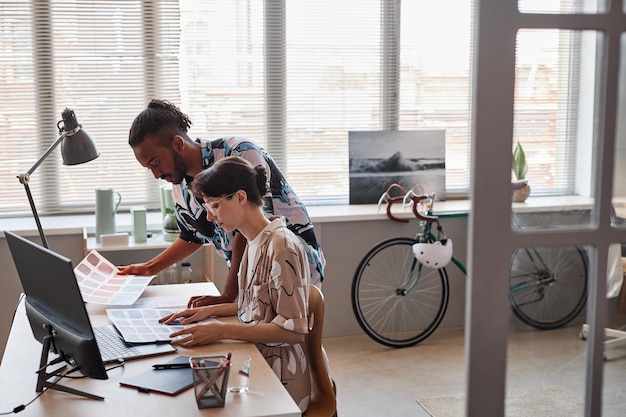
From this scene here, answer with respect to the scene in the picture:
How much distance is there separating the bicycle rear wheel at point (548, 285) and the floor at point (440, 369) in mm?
21

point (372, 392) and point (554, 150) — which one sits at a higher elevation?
point (554, 150)

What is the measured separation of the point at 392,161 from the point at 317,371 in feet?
9.01

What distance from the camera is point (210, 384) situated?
1771 mm

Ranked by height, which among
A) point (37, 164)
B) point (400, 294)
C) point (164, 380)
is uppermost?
point (37, 164)

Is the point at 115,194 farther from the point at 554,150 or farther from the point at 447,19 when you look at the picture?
the point at 554,150

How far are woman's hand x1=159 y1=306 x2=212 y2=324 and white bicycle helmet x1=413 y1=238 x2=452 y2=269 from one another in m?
2.15

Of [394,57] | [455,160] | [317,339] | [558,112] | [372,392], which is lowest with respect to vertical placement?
[372,392]

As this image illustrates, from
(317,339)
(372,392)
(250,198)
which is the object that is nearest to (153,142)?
(250,198)

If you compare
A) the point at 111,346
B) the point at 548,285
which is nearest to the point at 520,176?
the point at 548,285

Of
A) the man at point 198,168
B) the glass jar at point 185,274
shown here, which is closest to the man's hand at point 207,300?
the man at point 198,168

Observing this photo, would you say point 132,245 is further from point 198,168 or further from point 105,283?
point 198,168

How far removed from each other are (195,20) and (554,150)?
12.3ft

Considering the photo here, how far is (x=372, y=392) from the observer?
12.6ft

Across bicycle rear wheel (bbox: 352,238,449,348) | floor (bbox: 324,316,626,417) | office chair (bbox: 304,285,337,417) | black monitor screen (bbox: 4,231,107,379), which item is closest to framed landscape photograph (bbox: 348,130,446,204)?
bicycle rear wheel (bbox: 352,238,449,348)
